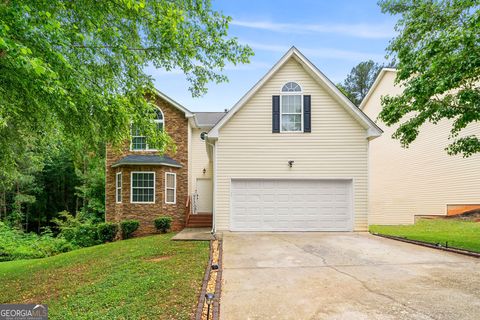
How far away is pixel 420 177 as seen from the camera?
16141mm

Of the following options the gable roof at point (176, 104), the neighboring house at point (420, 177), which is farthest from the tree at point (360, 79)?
the gable roof at point (176, 104)

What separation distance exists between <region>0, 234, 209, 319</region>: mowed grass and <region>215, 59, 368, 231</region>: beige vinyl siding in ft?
11.6

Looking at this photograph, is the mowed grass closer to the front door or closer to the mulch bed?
the mulch bed

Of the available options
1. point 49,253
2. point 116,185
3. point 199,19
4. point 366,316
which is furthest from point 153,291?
point 49,253

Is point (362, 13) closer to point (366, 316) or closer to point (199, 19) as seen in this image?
point (199, 19)

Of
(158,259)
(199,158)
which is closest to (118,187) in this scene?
(199,158)

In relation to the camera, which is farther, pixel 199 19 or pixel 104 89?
pixel 199 19

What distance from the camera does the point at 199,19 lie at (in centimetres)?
781

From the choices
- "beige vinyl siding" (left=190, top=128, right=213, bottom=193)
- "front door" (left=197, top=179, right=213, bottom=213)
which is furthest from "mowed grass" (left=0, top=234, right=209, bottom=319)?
"beige vinyl siding" (left=190, top=128, right=213, bottom=193)

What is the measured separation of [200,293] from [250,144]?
24.9 feet

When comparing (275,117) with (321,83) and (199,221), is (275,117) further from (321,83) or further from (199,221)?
(199,221)

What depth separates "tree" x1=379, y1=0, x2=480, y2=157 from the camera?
22.0 ft

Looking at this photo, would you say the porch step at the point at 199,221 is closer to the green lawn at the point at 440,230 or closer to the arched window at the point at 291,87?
the arched window at the point at 291,87

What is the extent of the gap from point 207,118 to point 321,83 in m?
9.47
